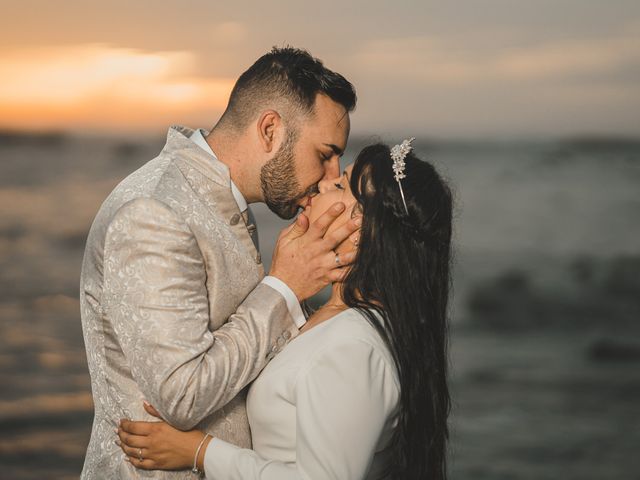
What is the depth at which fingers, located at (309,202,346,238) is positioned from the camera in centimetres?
232

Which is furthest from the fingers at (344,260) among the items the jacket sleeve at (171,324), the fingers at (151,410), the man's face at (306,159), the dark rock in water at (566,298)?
the dark rock in water at (566,298)

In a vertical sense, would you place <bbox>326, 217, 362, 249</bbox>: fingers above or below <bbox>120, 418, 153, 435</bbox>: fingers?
above

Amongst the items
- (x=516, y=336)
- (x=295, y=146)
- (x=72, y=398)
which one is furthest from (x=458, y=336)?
(x=295, y=146)

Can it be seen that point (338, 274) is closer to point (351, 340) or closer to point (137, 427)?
point (351, 340)

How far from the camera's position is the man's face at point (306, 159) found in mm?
2664

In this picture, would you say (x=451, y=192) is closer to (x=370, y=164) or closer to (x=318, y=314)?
(x=370, y=164)

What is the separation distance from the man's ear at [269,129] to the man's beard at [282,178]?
1.2 inches

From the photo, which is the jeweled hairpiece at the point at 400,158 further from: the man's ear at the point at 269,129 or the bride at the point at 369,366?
the man's ear at the point at 269,129

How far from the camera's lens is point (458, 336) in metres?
10.9

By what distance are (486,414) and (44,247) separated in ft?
18.7

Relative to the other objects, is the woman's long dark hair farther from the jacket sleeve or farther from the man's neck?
the man's neck

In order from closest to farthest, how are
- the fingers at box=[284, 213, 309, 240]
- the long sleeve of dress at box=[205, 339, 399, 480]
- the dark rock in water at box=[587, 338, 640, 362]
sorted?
1. the long sleeve of dress at box=[205, 339, 399, 480]
2. the fingers at box=[284, 213, 309, 240]
3. the dark rock in water at box=[587, 338, 640, 362]

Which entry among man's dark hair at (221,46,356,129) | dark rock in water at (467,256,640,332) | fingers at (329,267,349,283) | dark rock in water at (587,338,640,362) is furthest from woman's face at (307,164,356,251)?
dark rock in water at (467,256,640,332)

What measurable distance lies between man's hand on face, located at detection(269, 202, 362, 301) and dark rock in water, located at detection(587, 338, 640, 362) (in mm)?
8845
